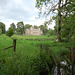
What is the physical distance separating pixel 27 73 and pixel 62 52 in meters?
6.64

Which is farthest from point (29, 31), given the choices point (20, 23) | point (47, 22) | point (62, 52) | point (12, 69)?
point (12, 69)

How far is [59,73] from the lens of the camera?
4363 millimetres

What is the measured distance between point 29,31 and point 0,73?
84.1m

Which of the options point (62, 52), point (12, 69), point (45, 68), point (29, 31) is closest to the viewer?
point (12, 69)

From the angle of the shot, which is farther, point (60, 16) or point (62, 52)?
point (60, 16)

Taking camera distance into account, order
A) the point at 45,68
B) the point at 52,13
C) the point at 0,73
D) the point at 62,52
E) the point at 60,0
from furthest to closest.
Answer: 1. the point at 52,13
2. the point at 60,0
3. the point at 62,52
4. the point at 45,68
5. the point at 0,73

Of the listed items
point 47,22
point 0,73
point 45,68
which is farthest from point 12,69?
point 47,22

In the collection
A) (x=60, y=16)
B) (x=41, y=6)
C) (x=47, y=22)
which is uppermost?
(x=41, y=6)

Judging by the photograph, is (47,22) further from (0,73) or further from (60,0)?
(0,73)

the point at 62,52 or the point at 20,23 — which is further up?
the point at 20,23

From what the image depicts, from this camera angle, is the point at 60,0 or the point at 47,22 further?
the point at 47,22

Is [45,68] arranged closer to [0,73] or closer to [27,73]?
[27,73]

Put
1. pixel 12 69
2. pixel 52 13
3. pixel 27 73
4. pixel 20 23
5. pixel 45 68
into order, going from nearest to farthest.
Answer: pixel 12 69, pixel 27 73, pixel 45 68, pixel 52 13, pixel 20 23

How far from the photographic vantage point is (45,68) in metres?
4.79
